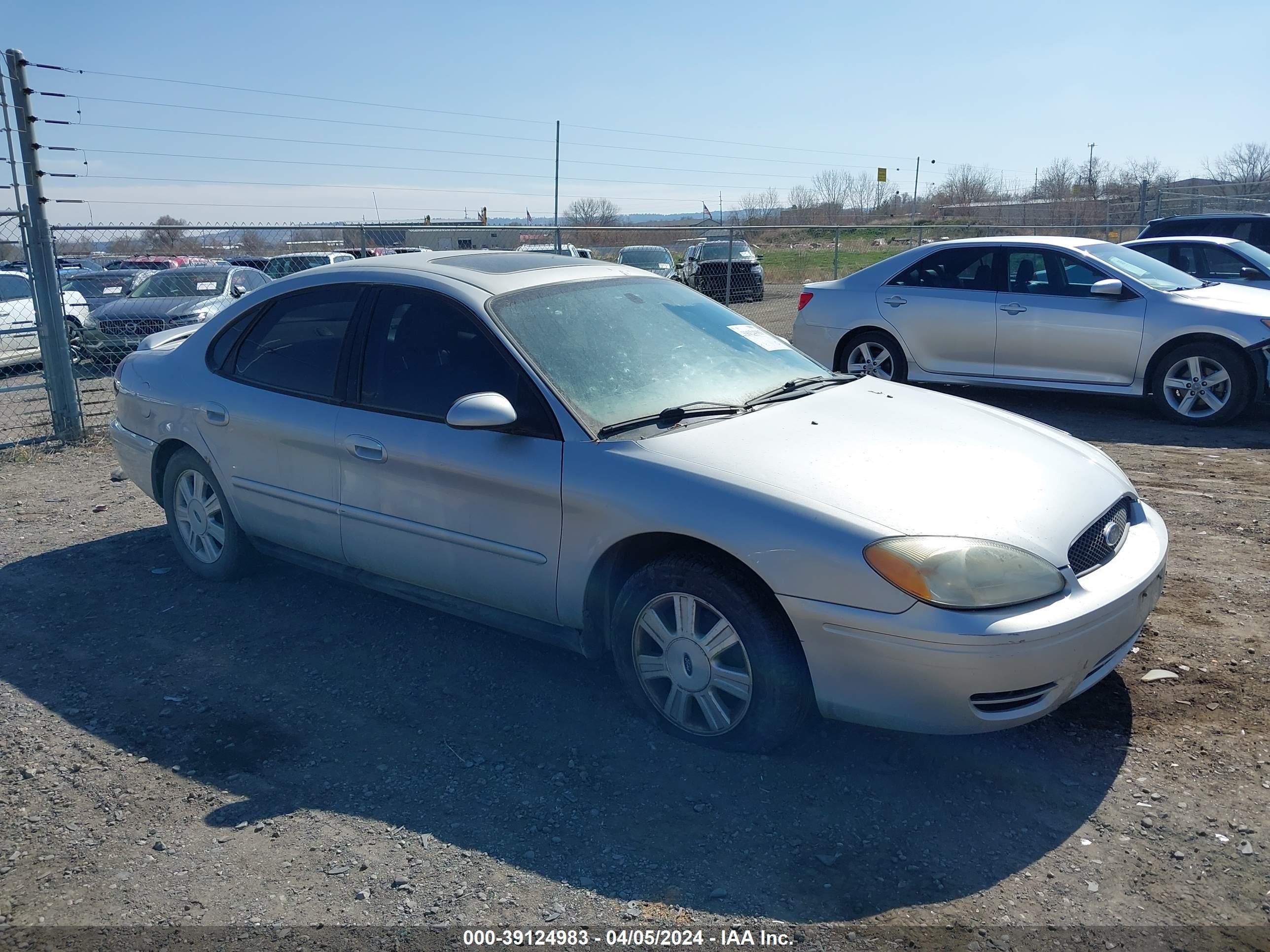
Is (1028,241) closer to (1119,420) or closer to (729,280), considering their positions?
(1119,420)

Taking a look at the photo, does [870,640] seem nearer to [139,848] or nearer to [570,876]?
[570,876]

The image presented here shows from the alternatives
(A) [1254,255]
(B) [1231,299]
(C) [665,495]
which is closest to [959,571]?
(C) [665,495]

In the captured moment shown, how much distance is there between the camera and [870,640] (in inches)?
122

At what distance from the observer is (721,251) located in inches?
898

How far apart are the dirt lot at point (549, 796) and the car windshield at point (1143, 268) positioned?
4.76 metres

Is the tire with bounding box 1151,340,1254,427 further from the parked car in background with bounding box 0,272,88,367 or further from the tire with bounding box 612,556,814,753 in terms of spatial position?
the parked car in background with bounding box 0,272,88,367

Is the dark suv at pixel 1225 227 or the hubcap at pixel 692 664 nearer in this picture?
the hubcap at pixel 692 664

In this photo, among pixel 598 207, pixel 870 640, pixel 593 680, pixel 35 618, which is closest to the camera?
pixel 870 640

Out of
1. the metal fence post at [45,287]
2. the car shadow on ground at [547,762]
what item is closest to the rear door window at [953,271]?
the car shadow on ground at [547,762]

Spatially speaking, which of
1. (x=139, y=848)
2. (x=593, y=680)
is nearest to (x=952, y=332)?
(x=593, y=680)

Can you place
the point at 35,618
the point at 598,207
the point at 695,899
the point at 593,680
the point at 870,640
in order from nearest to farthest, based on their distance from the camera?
the point at 695,899 < the point at 870,640 < the point at 593,680 < the point at 35,618 < the point at 598,207

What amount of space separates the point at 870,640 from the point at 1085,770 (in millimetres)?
959

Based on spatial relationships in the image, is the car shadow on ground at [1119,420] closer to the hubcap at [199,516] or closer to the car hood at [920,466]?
the car hood at [920,466]

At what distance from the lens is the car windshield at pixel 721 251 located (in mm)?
22250
